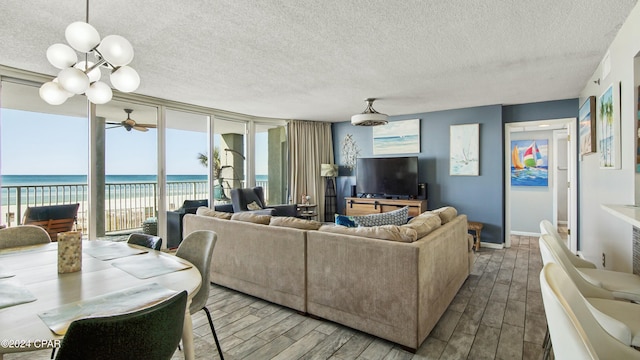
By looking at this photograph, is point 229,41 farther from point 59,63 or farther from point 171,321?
point 171,321

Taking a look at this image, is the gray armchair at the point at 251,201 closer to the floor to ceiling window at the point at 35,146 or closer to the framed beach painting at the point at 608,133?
the floor to ceiling window at the point at 35,146

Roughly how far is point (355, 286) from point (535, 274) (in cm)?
265

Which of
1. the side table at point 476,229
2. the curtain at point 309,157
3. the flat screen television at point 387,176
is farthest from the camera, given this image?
the curtain at point 309,157

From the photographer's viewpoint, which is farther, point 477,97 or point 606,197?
point 477,97

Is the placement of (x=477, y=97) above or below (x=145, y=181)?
above

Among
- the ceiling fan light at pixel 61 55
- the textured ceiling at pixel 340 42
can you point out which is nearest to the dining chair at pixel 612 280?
the textured ceiling at pixel 340 42

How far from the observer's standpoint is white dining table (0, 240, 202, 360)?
Result: 3.00 ft

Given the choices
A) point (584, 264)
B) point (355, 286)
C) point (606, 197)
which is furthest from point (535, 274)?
point (355, 286)

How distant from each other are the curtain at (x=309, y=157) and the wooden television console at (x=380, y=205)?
0.89 meters

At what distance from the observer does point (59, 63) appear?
1682 mm

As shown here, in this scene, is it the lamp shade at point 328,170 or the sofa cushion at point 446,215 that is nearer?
the sofa cushion at point 446,215

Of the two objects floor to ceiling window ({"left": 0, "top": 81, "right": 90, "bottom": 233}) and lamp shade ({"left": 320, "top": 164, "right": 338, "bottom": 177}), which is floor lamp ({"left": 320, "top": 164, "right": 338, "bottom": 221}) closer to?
lamp shade ({"left": 320, "top": 164, "right": 338, "bottom": 177})

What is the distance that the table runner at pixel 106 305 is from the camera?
100 centimetres

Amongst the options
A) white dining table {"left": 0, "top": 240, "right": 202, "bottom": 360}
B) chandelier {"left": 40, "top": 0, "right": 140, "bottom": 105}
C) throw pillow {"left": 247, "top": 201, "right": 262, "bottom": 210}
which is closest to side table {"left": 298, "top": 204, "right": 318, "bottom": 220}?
throw pillow {"left": 247, "top": 201, "right": 262, "bottom": 210}
